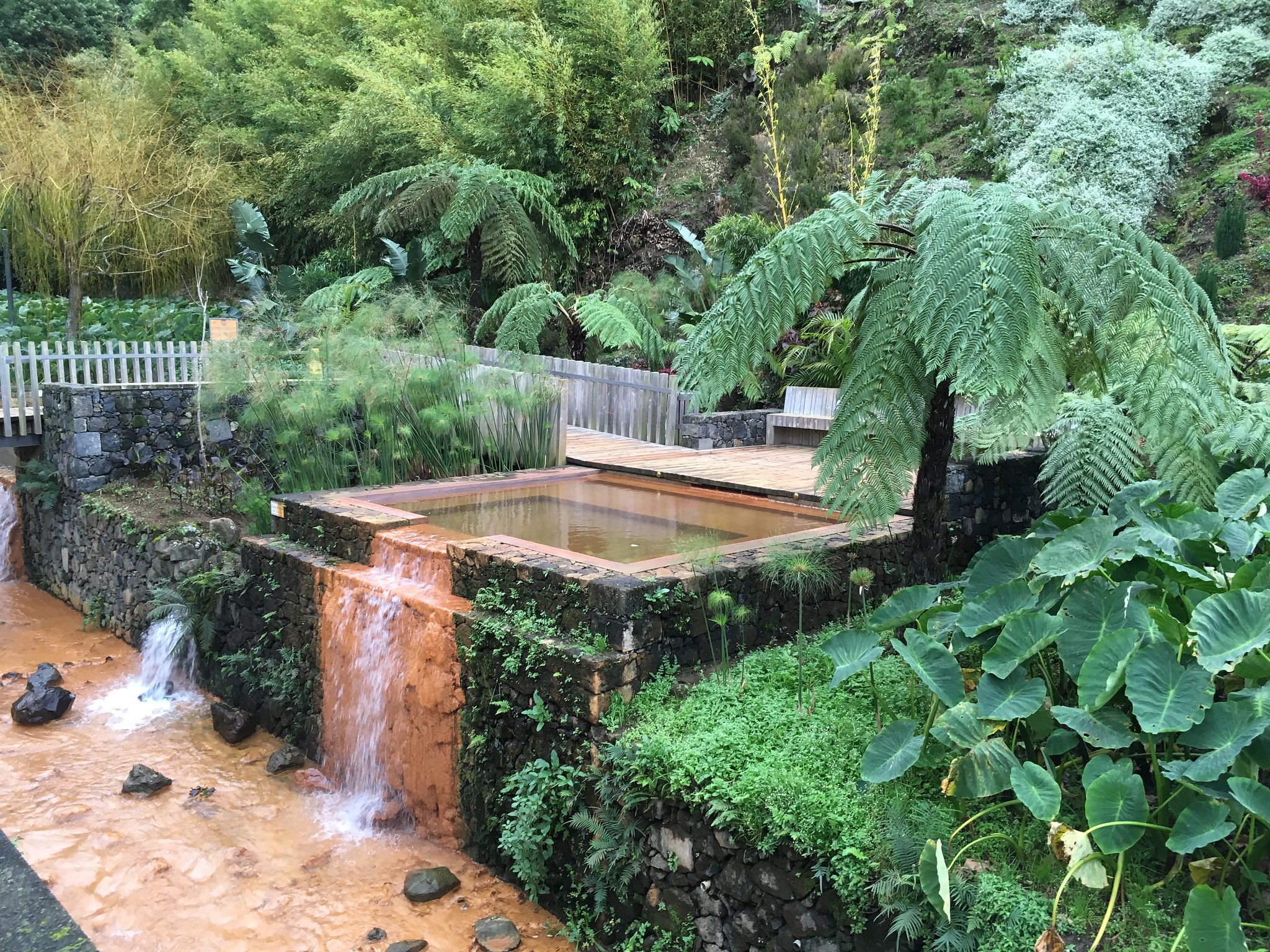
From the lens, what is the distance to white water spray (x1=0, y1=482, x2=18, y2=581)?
1068 centimetres

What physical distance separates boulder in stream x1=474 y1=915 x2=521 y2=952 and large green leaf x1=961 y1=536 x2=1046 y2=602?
2359 mm

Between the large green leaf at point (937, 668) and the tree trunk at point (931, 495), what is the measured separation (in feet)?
4.46

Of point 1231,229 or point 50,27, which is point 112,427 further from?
point 50,27

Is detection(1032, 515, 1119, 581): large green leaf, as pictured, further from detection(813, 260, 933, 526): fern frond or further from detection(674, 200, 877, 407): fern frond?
detection(674, 200, 877, 407): fern frond

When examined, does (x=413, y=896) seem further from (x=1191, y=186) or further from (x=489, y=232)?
(x=1191, y=186)

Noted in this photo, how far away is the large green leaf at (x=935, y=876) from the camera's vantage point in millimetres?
2578

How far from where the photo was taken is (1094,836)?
2537 mm

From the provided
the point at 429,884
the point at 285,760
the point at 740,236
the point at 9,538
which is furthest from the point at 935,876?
the point at 9,538

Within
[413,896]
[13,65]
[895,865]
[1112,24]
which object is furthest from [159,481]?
[13,65]

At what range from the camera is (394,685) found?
4984 mm

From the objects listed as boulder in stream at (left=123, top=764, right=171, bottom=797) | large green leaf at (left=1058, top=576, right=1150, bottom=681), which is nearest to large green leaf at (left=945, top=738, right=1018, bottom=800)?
large green leaf at (left=1058, top=576, right=1150, bottom=681)

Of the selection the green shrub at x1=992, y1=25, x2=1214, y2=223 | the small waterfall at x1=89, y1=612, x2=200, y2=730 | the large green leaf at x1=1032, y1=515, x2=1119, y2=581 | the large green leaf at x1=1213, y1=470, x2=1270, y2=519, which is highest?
the green shrub at x1=992, y1=25, x2=1214, y2=223

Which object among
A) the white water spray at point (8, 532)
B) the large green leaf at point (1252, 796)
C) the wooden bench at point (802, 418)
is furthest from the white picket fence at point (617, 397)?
the large green leaf at point (1252, 796)

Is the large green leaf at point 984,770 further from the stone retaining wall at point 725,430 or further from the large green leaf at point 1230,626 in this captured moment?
the stone retaining wall at point 725,430
